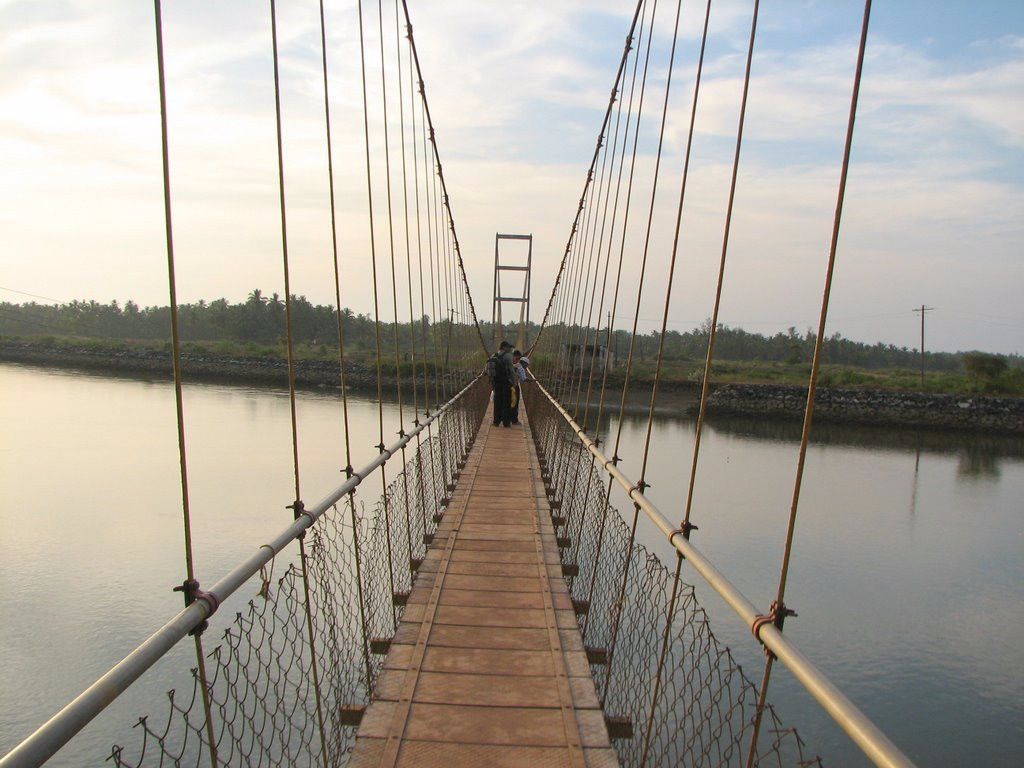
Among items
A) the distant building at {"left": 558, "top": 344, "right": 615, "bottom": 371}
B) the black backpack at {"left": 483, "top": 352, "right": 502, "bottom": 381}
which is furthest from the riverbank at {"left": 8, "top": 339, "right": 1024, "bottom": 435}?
the black backpack at {"left": 483, "top": 352, "right": 502, "bottom": 381}

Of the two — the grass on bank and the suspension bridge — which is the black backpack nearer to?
the suspension bridge

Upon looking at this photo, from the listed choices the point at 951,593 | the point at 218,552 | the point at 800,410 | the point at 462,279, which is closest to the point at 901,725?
the point at 951,593

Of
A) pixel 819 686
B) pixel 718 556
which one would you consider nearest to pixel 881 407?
pixel 718 556

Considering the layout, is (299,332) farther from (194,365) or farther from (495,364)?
Result: (495,364)

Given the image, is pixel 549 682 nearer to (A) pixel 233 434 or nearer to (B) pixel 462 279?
(B) pixel 462 279

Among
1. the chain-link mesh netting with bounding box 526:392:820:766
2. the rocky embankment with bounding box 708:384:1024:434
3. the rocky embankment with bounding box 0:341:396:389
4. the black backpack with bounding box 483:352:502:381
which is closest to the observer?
the chain-link mesh netting with bounding box 526:392:820:766

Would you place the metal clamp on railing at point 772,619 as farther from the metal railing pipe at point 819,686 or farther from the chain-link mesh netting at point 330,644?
the chain-link mesh netting at point 330,644

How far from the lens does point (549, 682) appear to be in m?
1.86

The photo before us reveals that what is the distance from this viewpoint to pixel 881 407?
2420 centimetres

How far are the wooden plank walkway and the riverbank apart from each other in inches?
770

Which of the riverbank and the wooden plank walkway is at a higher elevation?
the wooden plank walkway

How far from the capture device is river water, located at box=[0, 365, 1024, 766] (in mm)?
4641

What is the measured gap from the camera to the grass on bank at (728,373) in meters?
27.0

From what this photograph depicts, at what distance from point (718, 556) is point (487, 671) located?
5.79 meters
